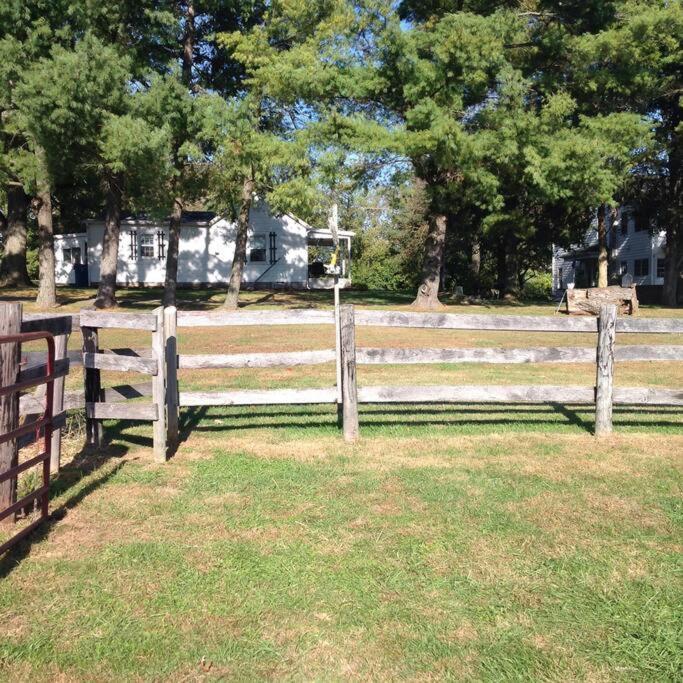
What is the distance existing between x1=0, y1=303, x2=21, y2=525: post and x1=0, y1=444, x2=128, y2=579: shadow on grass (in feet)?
0.96

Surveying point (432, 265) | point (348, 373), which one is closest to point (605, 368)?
point (348, 373)

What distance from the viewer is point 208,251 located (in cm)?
3962

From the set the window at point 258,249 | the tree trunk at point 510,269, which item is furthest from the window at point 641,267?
the window at point 258,249

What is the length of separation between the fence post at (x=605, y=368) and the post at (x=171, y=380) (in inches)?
178

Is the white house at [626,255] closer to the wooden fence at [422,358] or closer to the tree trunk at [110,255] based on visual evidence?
the tree trunk at [110,255]

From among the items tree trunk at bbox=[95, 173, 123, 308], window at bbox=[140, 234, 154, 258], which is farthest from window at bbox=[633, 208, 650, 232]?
window at bbox=[140, 234, 154, 258]

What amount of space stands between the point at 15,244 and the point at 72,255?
6644 millimetres

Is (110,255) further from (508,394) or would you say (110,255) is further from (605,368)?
(605,368)

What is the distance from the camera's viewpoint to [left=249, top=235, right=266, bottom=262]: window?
40.2 meters

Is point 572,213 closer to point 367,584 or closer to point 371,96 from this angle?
point 371,96

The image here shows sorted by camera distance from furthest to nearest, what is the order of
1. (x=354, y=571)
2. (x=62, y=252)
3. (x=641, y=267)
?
(x=641, y=267)
(x=62, y=252)
(x=354, y=571)

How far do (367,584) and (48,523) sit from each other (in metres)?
2.43

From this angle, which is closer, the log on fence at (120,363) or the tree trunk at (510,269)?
the log on fence at (120,363)

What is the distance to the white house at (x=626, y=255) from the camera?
3977 cm
